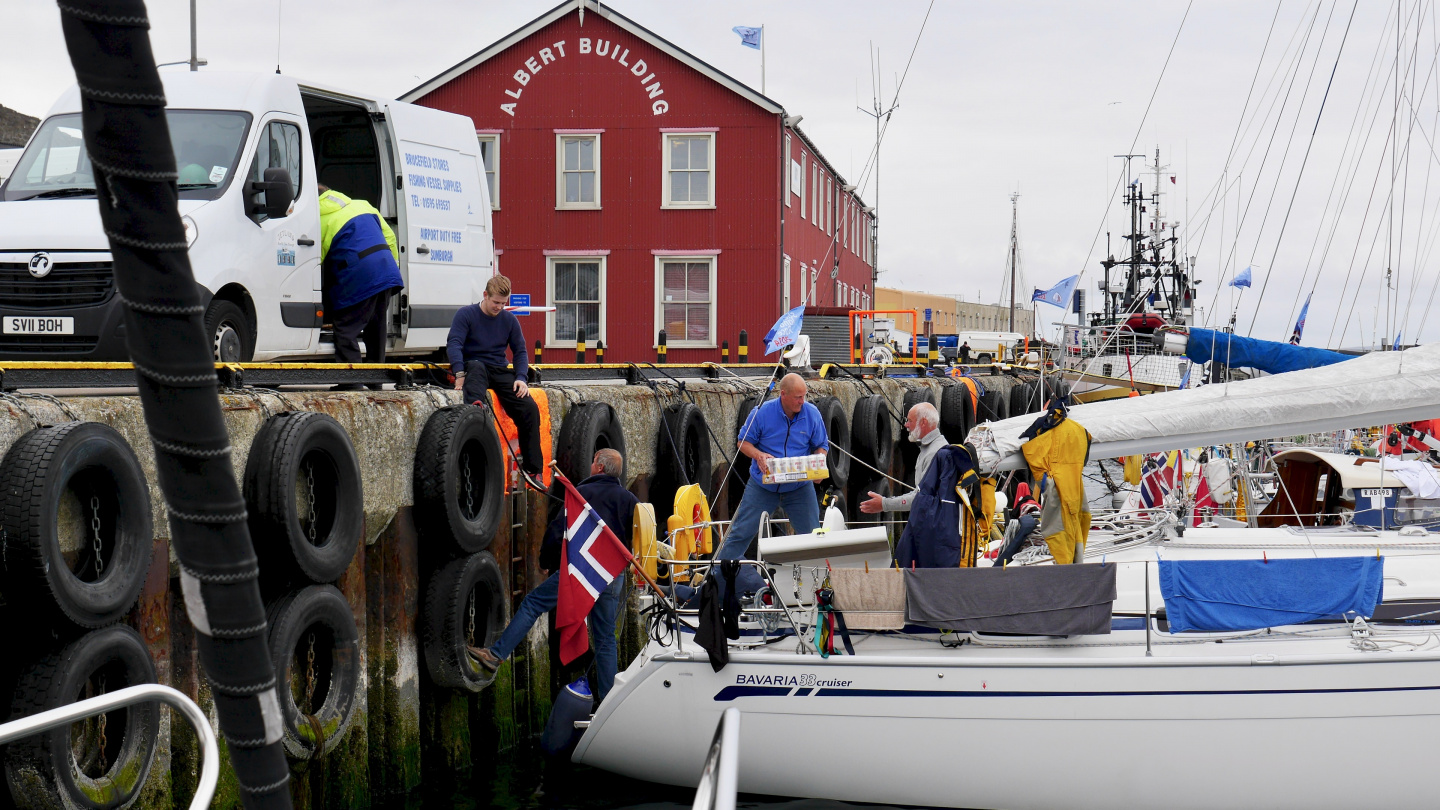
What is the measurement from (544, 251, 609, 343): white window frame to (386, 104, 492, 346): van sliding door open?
1324 centimetres

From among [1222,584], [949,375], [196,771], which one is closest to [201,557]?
[196,771]

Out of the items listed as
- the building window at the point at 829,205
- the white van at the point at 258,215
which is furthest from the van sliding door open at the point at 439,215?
the building window at the point at 829,205

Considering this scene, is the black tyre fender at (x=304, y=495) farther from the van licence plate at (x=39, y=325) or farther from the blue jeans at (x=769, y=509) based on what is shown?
the blue jeans at (x=769, y=509)

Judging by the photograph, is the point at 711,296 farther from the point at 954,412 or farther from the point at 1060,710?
the point at 1060,710

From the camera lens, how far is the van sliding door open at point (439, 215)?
10211mm

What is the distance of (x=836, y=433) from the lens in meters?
14.9

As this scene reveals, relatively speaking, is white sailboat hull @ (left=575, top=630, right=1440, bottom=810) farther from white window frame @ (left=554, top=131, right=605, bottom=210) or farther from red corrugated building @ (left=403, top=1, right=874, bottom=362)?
white window frame @ (left=554, top=131, right=605, bottom=210)

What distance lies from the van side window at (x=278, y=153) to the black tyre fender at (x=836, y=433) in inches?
285

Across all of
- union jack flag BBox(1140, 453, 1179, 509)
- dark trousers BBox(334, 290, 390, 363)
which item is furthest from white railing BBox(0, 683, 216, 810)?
union jack flag BBox(1140, 453, 1179, 509)

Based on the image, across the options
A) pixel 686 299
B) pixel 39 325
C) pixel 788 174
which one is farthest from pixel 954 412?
pixel 39 325

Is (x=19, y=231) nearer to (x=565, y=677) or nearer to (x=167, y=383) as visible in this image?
(x=565, y=677)

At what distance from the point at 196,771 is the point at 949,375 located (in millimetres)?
19586

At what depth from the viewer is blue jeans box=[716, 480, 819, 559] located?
9.10m

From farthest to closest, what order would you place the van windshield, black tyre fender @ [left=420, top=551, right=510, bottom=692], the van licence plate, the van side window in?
the van side window, the van windshield, black tyre fender @ [left=420, top=551, right=510, bottom=692], the van licence plate
